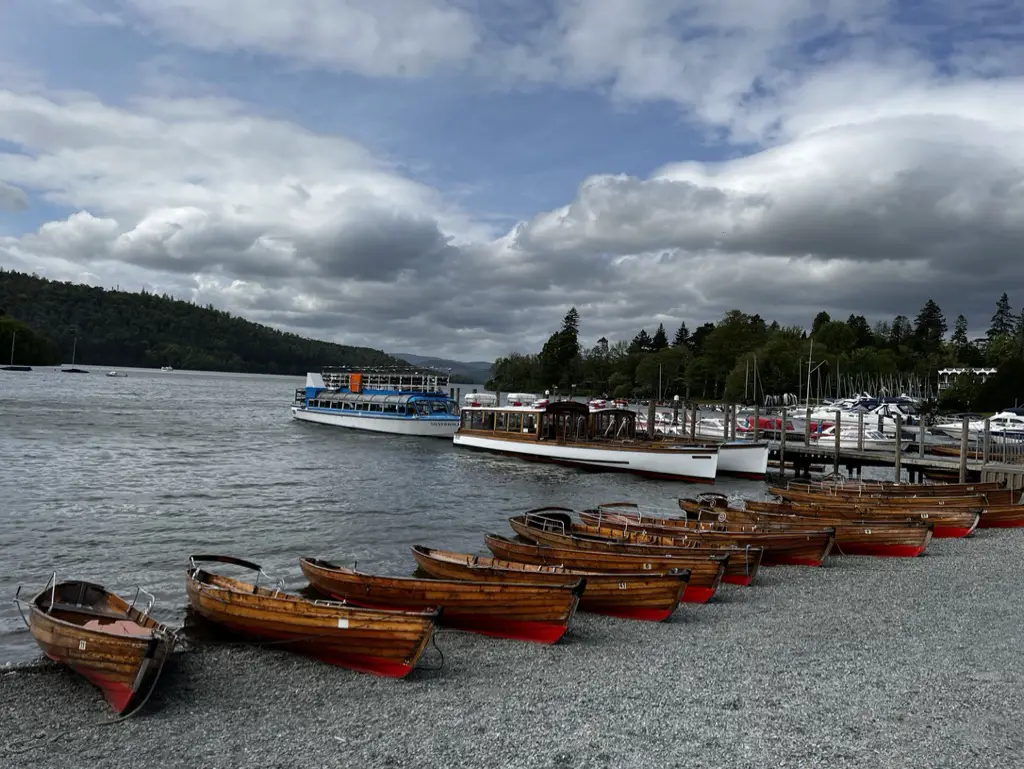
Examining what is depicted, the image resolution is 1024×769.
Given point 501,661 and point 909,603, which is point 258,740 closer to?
point 501,661

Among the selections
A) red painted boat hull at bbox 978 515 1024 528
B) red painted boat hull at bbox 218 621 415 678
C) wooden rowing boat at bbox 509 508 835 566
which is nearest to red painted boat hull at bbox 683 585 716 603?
wooden rowing boat at bbox 509 508 835 566

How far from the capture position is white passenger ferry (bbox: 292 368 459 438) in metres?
65.3

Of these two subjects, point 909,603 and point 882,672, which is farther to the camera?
point 909,603

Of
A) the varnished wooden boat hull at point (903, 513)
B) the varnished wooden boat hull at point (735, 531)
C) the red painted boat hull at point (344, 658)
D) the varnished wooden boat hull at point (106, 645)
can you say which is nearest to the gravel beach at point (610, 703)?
the red painted boat hull at point (344, 658)

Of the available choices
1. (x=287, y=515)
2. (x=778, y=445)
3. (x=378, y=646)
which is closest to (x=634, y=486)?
(x=778, y=445)

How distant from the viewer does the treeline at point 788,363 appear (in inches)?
5059

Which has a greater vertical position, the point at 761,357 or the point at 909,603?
the point at 761,357

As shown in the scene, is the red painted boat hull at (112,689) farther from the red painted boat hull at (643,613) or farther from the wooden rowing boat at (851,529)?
the wooden rowing boat at (851,529)

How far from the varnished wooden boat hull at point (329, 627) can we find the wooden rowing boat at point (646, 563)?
17.1ft

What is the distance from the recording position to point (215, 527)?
24.7 m

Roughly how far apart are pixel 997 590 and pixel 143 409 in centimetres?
8539

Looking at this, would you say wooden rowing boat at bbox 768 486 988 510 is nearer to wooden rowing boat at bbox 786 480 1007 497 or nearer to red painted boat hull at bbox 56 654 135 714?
wooden rowing boat at bbox 786 480 1007 497

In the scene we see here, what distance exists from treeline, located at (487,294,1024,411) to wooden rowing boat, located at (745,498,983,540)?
270 feet

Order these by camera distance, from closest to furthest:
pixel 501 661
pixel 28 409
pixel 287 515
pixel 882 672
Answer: pixel 882 672 < pixel 501 661 < pixel 287 515 < pixel 28 409
